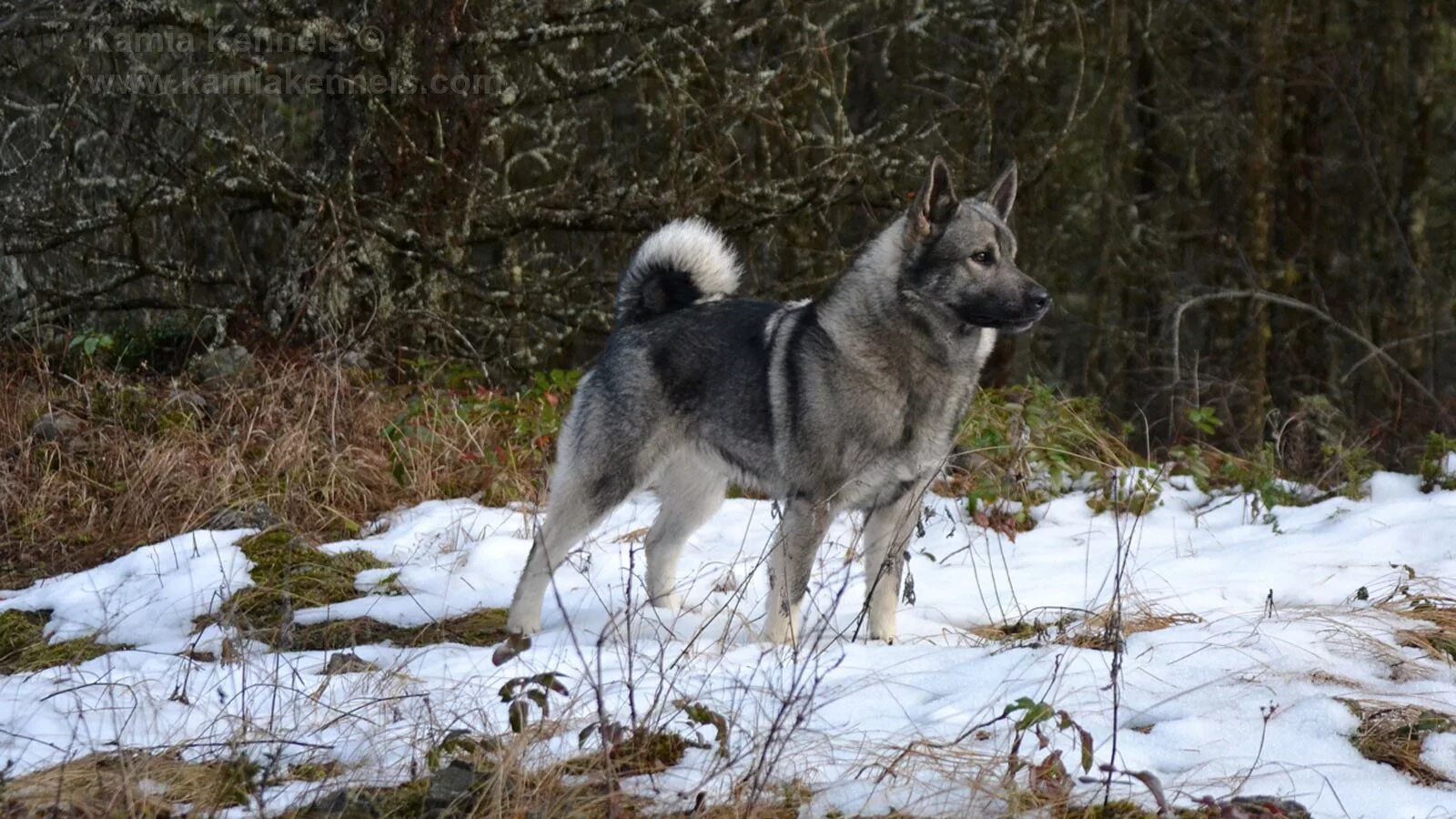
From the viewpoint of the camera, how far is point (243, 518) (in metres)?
5.83

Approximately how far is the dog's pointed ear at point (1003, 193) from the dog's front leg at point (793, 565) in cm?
130

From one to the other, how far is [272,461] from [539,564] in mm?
1990

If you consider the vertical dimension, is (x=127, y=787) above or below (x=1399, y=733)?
above

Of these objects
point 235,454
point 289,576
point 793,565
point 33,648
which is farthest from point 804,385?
point 235,454

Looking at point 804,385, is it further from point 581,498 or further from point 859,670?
point 859,670

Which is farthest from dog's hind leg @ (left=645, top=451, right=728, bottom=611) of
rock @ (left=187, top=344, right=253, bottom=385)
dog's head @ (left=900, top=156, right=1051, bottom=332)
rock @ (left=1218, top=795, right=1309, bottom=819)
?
rock @ (left=187, top=344, right=253, bottom=385)

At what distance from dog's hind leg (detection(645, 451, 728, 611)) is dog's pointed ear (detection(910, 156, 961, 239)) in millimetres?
1281

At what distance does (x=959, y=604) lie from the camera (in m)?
5.04

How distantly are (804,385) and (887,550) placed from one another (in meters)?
0.66

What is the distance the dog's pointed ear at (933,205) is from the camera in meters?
4.60

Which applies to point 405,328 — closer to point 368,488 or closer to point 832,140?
point 368,488

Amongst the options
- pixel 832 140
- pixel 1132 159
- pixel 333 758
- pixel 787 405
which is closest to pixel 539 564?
pixel 787 405

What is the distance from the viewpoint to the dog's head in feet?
15.0

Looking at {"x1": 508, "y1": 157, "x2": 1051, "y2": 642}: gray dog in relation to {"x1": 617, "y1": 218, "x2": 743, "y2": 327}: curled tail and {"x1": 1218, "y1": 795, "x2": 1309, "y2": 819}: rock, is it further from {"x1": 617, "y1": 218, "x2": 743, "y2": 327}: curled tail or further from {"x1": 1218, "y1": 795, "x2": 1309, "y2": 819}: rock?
{"x1": 1218, "y1": 795, "x2": 1309, "y2": 819}: rock
